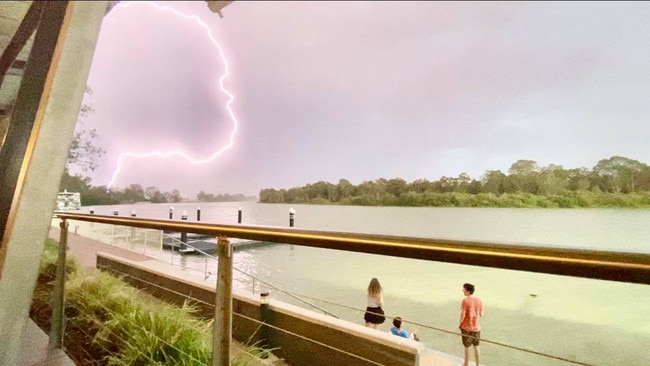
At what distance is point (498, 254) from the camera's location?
50 centimetres

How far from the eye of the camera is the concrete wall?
376cm

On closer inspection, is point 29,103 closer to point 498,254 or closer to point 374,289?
point 498,254

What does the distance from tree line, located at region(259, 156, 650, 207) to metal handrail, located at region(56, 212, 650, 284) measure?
11130 millimetres

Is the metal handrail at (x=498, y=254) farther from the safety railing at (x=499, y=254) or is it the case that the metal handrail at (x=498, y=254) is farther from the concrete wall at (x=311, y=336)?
the concrete wall at (x=311, y=336)

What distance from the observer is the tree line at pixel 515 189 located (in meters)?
12.4

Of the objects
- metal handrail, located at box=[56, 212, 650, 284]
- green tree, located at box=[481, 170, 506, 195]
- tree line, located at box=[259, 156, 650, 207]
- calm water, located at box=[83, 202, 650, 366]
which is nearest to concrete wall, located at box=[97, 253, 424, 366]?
metal handrail, located at box=[56, 212, 650, 284]

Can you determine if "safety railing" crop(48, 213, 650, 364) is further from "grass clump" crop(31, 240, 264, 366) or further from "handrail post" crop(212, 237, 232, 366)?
"grass clump" crop(31, 240, 264, 366)

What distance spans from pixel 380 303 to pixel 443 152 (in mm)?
74571

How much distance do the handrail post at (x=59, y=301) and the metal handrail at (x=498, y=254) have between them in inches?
69.1

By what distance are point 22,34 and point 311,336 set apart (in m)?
3.81

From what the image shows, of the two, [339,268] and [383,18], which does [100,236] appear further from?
[383,18]

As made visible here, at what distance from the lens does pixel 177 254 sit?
18547mm

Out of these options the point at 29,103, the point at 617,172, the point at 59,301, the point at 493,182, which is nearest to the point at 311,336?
the point at 59,301

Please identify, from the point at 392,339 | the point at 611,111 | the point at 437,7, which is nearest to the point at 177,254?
the point at 392,339
